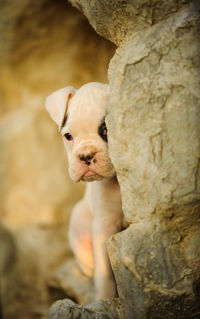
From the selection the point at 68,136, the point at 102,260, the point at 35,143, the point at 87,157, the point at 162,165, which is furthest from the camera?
the point at 35,143

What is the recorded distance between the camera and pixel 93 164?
1.98 metres

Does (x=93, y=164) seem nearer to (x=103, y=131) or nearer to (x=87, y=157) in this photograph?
(x=87, y=157)

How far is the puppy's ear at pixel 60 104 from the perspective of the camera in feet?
6.98

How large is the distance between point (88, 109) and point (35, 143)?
6.17 feet

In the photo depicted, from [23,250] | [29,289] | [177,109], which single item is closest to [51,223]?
[23,250]

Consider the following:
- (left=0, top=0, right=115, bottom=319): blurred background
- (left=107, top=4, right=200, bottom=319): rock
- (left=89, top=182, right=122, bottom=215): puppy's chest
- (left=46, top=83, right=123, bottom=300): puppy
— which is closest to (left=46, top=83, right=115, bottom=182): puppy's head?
(left=46, top=83, right=123, bottom=300): puppy

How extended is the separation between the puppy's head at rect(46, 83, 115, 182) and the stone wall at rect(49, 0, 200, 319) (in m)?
0.32

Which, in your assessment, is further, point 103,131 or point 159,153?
point 103,131

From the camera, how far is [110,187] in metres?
2.26

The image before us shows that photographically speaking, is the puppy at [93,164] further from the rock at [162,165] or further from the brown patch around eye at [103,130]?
the rock at [162,165]

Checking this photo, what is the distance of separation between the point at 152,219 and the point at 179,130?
0.41m

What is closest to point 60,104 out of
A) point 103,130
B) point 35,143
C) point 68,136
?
point 68,136

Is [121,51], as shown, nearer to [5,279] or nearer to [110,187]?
[110,187]

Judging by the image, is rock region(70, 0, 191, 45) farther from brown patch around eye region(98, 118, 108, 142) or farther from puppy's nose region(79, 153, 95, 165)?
puppy's nose region(79, 153, 95, 165)
